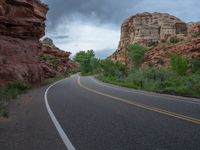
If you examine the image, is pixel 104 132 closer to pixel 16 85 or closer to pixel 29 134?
pixel 29 134

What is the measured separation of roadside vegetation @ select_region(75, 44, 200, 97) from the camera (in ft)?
79.7

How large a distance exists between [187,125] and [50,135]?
3.48 meters

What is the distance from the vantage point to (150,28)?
12862 cm

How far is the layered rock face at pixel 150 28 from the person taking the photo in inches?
4951

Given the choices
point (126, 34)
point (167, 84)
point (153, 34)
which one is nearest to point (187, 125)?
point (167, 84)

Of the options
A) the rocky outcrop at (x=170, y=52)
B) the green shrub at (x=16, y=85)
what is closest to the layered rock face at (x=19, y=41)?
the green shrub at (x=16, y=85)

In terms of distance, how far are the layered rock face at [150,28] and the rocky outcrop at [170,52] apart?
36559 mm

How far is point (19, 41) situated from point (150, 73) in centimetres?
1644

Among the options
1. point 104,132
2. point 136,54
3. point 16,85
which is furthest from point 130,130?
point 136,54

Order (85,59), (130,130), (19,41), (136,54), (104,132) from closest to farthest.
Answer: (104,132), (130,130), (19,41), (136,54), (85,59)

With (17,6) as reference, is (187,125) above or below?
below

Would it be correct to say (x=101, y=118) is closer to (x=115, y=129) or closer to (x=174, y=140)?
(x=115, y=129)

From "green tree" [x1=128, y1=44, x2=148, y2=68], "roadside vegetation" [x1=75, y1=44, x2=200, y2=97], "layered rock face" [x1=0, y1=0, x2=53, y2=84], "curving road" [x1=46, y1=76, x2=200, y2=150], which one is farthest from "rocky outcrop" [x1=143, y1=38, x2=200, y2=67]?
"curving road" [x1=46, y1=76, x2=200, y2=150]

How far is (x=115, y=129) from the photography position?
8031 millimetres
